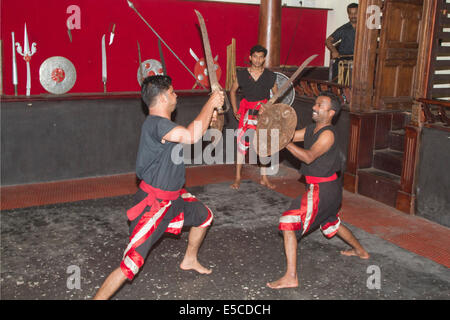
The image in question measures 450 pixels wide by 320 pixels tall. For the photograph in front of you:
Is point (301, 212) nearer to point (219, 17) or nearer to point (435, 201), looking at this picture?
point (435, 201)

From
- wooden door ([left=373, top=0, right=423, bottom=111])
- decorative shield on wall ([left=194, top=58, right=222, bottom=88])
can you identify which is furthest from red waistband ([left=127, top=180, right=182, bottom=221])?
decorative shield on wall ([left=194, top=58, right=222, bottom=88])

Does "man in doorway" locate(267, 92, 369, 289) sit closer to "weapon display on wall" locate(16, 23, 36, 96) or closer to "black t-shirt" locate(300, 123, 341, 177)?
"black t-shirt" locate(300, 123, 341, 177)

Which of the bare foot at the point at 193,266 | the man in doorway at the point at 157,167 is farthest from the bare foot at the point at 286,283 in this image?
the man in doorway at the point at 157,167

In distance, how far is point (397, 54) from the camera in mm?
6301

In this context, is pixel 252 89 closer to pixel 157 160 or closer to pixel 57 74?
pixel 157 160

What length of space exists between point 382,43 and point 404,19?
0.51 m

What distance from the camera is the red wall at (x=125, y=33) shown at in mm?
7590

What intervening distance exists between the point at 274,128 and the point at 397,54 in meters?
3.31

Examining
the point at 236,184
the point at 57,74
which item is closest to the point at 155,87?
the point at 236,184

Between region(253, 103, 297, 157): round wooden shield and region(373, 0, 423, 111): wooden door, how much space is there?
9.57ft

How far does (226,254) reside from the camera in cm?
436

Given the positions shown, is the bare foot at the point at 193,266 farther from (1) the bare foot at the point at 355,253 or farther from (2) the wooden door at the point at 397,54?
(2) the wooden door at the point at 397,54

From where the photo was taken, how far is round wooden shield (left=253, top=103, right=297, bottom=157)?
12.7 feet

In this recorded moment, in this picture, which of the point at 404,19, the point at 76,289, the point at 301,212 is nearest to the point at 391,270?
the point at 301,212
